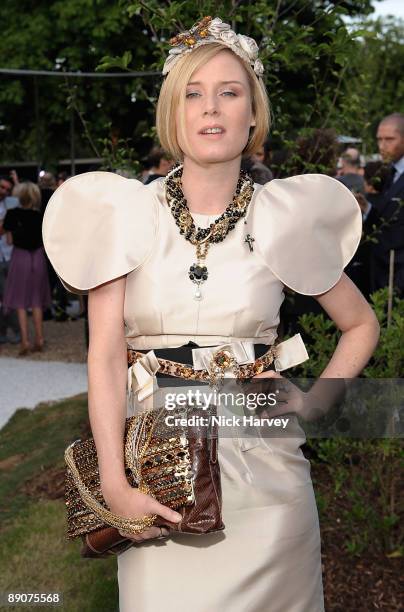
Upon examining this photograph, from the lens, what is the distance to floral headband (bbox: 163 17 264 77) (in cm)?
263

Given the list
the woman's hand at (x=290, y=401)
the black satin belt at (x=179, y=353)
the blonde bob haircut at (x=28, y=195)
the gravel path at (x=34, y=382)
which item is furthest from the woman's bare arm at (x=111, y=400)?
the blonde bob haircut at (x=28, y=195)

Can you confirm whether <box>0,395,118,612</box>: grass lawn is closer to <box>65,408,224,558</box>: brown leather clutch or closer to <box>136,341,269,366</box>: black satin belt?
<box>65,408,224,558</box>: brown leather clutch

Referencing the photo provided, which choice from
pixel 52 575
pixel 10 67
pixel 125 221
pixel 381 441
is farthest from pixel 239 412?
pixel 10 67

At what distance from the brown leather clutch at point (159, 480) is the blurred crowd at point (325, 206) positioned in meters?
0.81

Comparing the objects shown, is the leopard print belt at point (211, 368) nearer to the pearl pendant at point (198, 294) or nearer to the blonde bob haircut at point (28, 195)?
the pearl pendant at point (198, 294)

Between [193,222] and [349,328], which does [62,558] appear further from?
[193,222]

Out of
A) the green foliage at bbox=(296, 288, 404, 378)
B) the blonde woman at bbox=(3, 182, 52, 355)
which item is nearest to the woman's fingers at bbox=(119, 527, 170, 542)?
the green foliage at bbox=(296, 288, 404, 378)

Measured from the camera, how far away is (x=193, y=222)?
8.48ft

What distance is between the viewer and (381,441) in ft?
14.5

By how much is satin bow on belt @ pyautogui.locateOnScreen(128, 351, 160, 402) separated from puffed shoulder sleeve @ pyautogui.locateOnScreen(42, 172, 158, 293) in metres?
0.25

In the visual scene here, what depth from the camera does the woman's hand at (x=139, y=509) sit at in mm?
2303

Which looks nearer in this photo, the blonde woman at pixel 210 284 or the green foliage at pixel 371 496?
the blonde woman at pixel 210 284

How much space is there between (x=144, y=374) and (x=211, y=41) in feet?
3.13

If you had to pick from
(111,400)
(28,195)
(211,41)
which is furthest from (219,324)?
(28,195)
